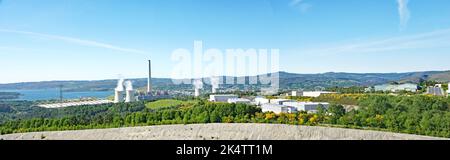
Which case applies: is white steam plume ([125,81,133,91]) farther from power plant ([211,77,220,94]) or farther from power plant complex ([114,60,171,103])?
power plant ([211,77,220,94])

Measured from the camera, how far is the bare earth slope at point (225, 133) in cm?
439

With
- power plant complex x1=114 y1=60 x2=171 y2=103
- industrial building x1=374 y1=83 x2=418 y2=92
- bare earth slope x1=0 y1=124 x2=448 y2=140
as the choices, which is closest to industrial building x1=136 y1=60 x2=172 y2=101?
power plant complex x1=114 y1=60 x2=171 y2=103

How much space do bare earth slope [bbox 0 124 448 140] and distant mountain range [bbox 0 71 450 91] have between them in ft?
7.45

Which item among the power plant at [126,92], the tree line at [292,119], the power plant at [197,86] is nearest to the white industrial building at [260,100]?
the power plant at [197,86]

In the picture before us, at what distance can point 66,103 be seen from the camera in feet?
32.8

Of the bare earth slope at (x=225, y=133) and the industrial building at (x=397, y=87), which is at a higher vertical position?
the industrial building at (x=397, y=87)

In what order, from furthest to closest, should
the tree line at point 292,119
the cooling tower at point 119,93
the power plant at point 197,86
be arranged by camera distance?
1. the cooling tower at point 119,93
2. the power plant at point 197,86
3. the tree line at point 292,119

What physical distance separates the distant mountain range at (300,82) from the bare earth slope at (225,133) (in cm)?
227

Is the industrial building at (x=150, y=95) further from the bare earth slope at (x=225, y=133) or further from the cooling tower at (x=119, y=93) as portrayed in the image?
the bare earth slope at (x=225, y=133)

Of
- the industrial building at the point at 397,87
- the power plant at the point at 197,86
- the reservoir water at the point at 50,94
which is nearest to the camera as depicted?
the power plant at the point at 197,86

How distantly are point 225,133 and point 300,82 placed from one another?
5988 mm
